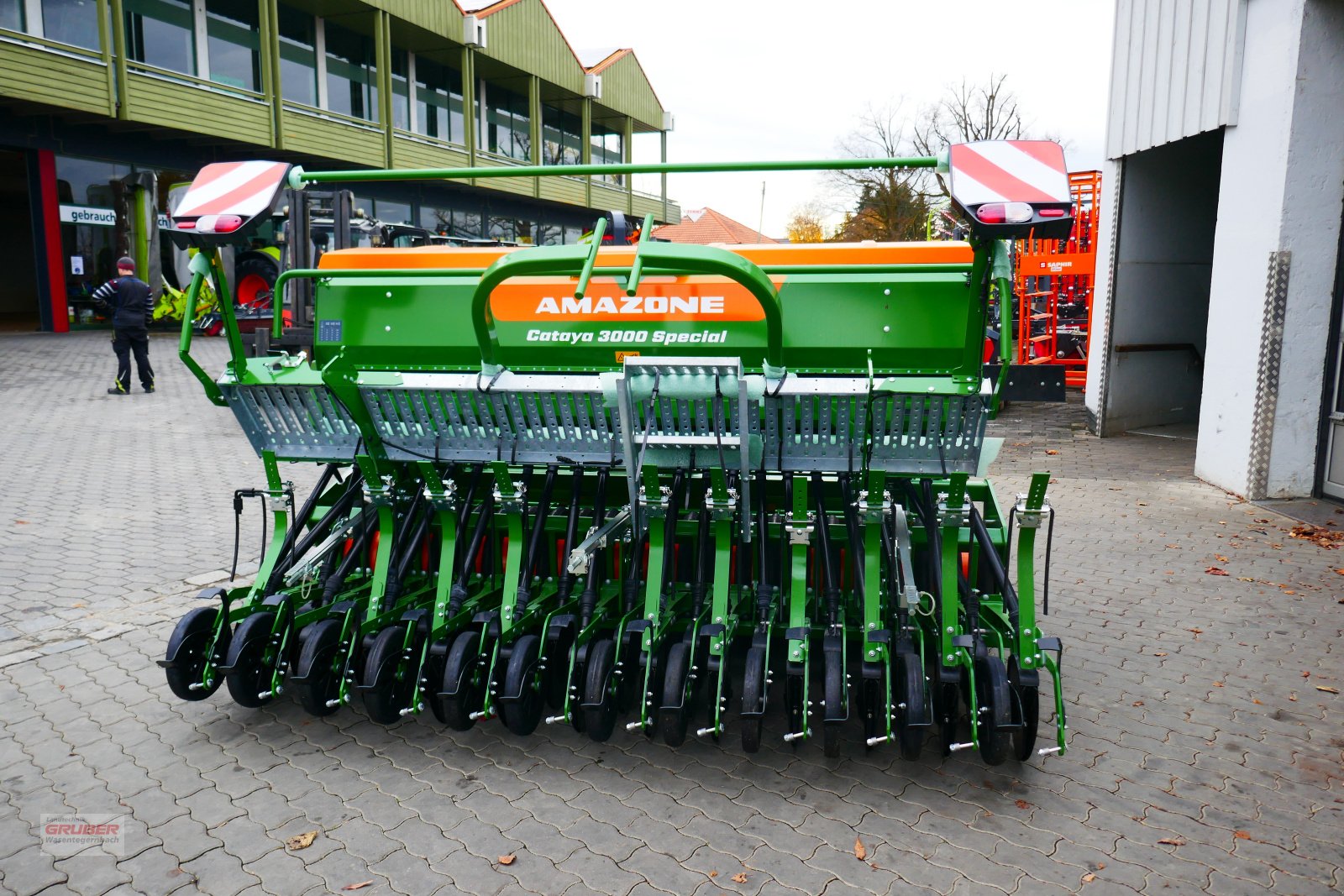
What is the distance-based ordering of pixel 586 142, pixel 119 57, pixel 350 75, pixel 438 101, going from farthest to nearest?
pixel 586 142
pixel 438 101
pixel 350 75
pixel 119 57

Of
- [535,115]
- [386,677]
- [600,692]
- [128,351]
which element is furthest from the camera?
[535,115]

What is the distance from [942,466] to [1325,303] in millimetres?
5651

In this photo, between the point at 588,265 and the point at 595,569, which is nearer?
the point at 588,265

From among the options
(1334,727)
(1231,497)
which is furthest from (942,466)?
(1231,497)

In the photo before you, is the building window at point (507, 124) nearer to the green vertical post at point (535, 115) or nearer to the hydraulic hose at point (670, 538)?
the green vertical post at point (535, 115)

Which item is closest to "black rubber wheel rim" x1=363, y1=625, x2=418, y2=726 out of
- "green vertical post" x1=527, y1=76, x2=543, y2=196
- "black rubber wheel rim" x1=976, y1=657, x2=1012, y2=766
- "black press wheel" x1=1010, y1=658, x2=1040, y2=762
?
"black rubber wheel rim" x1=976, y1=657, x2=1012, y2=766

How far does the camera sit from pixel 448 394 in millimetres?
3449

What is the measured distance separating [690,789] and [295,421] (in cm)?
195

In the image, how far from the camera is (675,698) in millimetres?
3236

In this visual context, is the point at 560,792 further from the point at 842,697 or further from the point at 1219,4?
the point at 1219,4

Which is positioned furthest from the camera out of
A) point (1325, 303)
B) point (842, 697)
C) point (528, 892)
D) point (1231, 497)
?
point (1231, 497)

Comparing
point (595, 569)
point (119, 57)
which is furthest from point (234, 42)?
point (595, 569)

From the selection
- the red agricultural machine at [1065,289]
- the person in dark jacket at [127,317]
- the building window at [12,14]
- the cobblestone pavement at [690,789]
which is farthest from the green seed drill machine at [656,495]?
the building window at [12,14]

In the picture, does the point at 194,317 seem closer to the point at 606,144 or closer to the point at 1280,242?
the point at 1280,242
